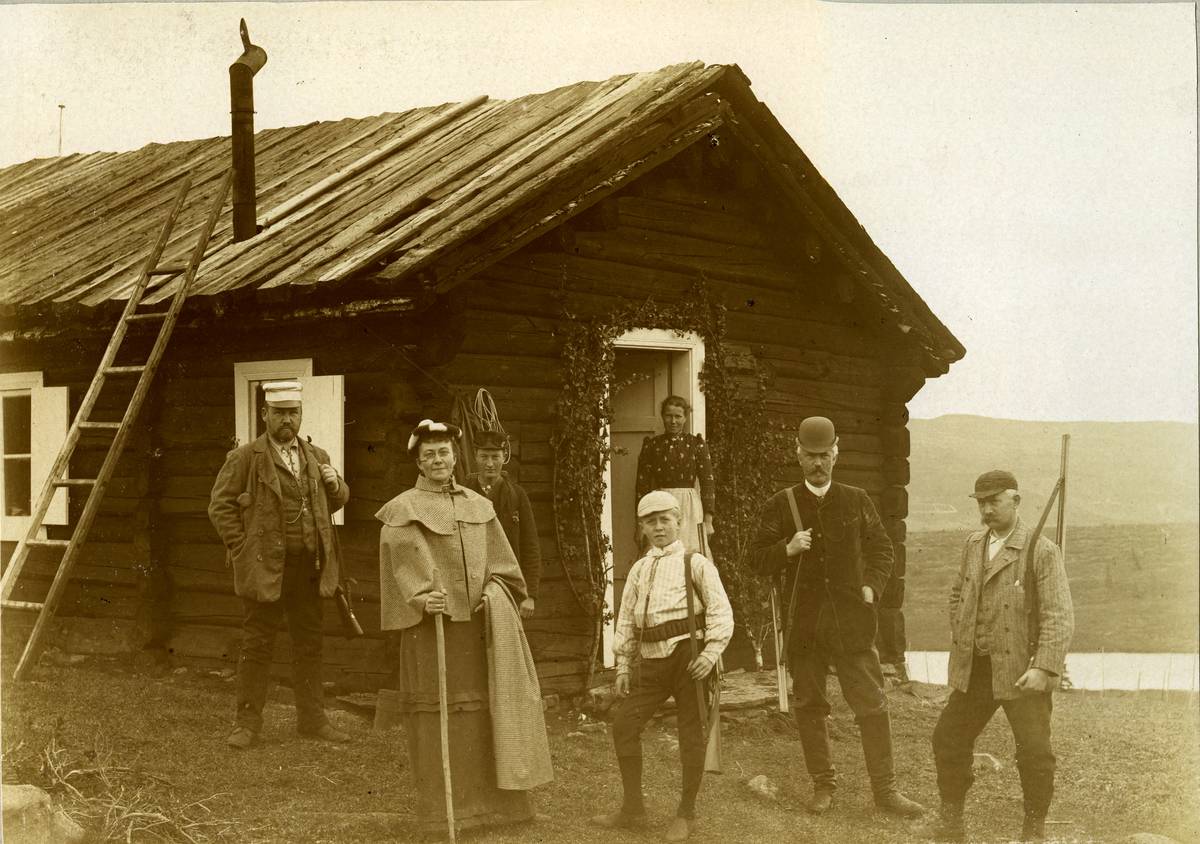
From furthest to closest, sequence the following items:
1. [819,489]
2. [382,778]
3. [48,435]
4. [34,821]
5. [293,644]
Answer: [48,435]
[293,644]
[819,489]
[382,778]
[34,821]

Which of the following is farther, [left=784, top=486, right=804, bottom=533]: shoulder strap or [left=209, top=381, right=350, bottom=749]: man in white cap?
[left=209, top=381, right=350, bottom=749]: man in white cap

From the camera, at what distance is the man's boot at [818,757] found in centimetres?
620

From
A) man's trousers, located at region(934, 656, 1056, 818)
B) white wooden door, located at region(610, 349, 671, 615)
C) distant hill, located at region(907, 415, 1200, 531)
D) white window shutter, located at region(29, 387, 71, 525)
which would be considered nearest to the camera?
man's trousers, located at region(934, 656, 1056, 818)

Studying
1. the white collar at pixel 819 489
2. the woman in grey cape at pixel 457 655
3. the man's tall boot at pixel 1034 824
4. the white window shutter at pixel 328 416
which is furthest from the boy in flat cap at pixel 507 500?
the man's tall boot at pixel 1034 824

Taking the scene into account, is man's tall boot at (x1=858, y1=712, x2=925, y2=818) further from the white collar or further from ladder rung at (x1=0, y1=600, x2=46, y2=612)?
ladder rung at (x1=0, y1=600, x2=46, y2=612)

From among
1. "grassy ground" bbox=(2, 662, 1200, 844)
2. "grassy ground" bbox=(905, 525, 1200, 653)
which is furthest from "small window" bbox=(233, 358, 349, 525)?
"grassy ground" bbox=(905, 525, 1200, 653)

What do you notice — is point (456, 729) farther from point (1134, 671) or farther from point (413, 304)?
point (1134, 671)

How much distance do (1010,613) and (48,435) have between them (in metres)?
5.85

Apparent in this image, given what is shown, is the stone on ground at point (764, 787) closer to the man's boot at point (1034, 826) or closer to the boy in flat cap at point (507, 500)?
the man's boot at point (1034, 826)

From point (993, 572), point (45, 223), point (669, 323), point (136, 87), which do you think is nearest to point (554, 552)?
point (669, 323)

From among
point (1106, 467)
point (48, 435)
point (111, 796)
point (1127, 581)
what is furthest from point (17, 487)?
point (1127, 581)

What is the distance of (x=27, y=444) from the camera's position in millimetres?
7559

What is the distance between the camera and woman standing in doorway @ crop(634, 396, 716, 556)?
8141 mm

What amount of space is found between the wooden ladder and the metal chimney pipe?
0.46 feet
